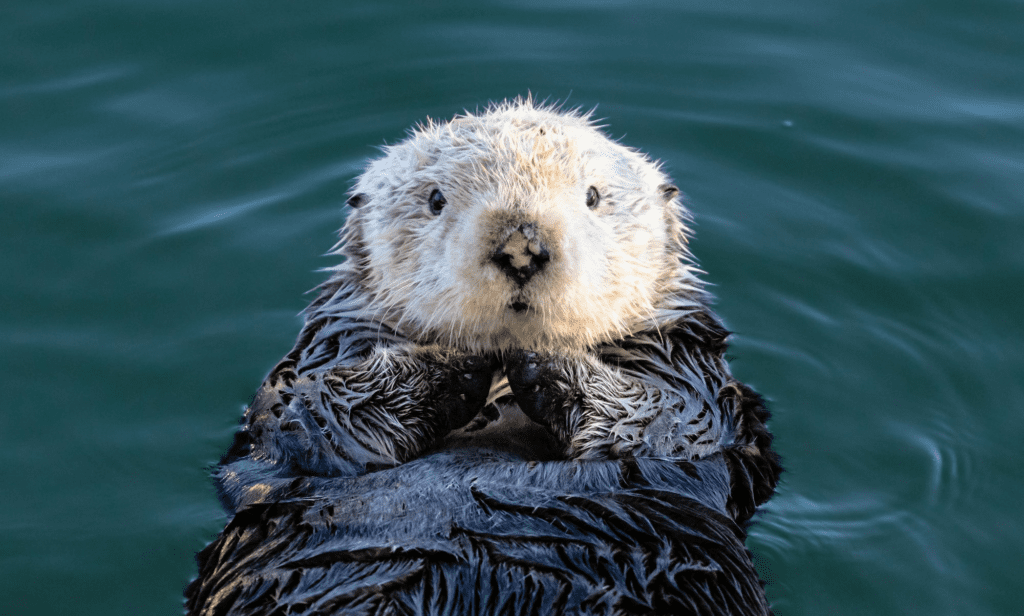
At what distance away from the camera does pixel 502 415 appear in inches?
136

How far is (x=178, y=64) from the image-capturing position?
6270mm

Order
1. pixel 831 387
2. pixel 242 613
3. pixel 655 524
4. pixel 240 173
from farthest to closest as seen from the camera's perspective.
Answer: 1. pixel 240 173
2. pixel 831 387
3. pixel 655 524
4. pixel 242 613

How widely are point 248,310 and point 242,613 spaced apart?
2160mm

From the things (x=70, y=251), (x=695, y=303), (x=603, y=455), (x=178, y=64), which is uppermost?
(x=178, y=64)

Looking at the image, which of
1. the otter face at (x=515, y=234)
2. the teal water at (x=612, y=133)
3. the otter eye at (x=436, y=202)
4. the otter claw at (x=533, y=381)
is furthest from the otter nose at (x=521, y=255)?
the teal water at (x=612, y=133)

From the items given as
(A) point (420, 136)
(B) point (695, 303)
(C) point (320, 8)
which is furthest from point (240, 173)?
(B) point (695, 303)

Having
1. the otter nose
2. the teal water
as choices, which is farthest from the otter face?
Result: the teal water

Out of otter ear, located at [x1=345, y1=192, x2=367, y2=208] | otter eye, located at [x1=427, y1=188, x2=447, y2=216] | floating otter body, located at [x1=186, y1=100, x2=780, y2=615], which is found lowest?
floating otter body, located at [x1=186, y1=100, x2=780, y2=615]

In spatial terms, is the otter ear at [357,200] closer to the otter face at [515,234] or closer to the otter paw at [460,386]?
the otter face at [515,234]

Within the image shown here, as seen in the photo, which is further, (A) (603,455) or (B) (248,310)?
(B) (248,310)

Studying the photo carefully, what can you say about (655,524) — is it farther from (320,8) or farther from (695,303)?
(320,8)

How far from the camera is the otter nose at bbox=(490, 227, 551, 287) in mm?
2801

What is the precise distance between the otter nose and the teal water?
124 cm

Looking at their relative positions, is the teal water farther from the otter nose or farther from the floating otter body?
the otter nose
